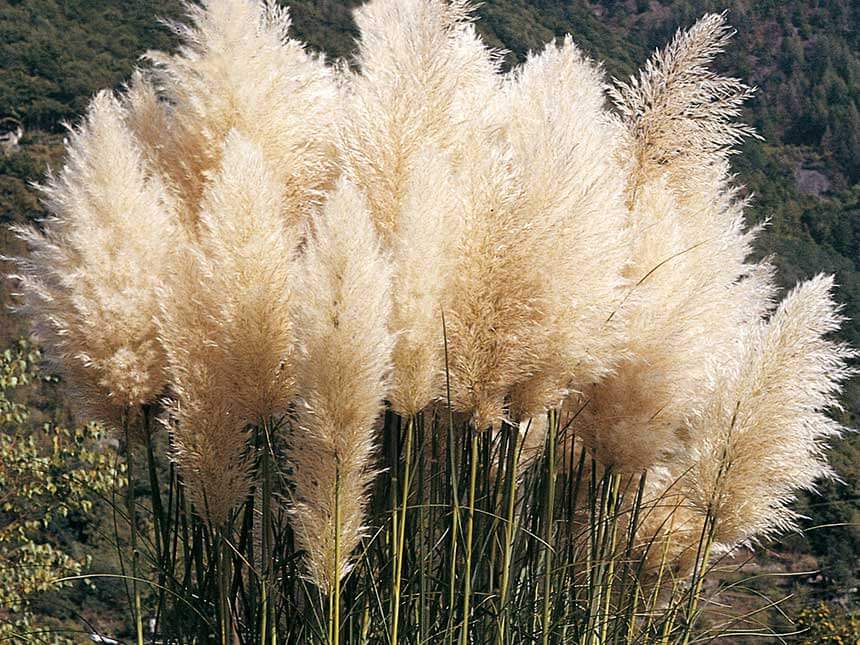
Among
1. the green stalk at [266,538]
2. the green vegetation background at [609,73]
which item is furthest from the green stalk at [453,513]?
the green vegetation background at [609,73]

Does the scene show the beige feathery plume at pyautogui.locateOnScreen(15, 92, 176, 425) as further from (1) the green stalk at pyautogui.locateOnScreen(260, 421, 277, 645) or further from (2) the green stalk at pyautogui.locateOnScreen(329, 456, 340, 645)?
(2) the green stalk at pyautogui.locateOnScreen(329, 456, 340, 645)

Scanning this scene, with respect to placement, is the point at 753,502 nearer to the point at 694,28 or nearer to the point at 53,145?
the point at 694,28

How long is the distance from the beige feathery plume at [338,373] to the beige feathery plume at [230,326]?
0.34 ft

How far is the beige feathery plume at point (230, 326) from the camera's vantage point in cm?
215

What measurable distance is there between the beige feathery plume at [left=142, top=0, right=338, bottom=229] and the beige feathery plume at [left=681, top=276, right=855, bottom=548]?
103 centimetres

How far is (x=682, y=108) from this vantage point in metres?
2.64

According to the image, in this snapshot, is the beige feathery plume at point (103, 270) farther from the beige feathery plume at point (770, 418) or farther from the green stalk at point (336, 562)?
the beige feathery plume at point (770, 418)

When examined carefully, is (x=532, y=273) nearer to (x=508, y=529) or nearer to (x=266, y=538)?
(x=508, y=529)

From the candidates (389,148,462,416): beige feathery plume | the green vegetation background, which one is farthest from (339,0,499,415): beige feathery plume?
the green vegetation background

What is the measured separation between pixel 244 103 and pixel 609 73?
1238 cm

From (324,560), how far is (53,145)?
1908 cm

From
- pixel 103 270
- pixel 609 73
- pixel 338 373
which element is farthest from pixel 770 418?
pixel 609 73

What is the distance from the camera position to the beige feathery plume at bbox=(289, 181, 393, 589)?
2000 millimetres

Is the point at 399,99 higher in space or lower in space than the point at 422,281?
higher
